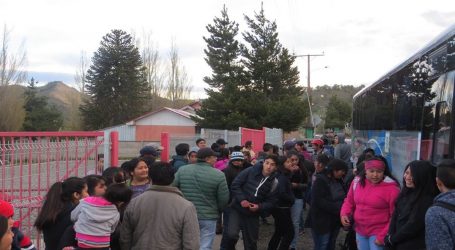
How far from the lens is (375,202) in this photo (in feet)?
19.2

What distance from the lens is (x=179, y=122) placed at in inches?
2303

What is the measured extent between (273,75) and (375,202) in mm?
40793

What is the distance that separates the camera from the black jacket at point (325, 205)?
281 inches

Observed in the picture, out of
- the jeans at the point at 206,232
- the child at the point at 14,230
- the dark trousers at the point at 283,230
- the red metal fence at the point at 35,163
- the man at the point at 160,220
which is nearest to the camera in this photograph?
the child at the point at 14,230

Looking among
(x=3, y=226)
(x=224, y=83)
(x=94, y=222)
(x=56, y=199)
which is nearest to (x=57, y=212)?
(x=56, y=199)

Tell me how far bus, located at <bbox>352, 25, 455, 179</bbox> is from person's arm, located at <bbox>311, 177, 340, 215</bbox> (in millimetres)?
1524

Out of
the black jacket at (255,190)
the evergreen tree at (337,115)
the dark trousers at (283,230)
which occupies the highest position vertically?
the evergreen tree at (337,115)

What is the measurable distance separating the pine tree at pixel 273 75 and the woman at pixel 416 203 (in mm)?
38309

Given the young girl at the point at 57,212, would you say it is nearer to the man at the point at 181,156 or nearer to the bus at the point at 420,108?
the man at the point at 181,156

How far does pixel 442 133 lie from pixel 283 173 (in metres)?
2.29

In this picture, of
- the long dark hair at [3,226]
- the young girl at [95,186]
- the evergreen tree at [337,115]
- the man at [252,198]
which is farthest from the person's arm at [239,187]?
the evergreen tree at [337,115]

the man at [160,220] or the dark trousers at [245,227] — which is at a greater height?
the man at [160,220]

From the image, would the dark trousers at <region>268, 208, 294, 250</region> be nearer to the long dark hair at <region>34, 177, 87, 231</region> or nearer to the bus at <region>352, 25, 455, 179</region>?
the bus at <region>352, 25, 455, 179</region>

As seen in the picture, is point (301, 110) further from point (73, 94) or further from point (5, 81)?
point (73, 94)
